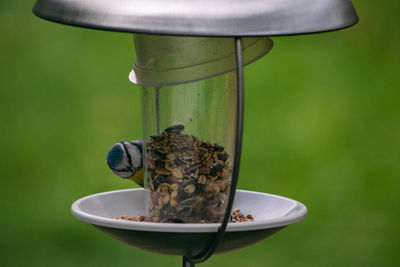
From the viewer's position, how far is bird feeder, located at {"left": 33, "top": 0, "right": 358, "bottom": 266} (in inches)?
36.3

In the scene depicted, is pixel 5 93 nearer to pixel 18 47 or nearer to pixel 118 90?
pixel 18 47

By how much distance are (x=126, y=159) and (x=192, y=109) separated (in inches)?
7.9

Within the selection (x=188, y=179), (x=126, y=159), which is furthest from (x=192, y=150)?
(x=126, y=159)

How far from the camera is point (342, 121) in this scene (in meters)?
3.52

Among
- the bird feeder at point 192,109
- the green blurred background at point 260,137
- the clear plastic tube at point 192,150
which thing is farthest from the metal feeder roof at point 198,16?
the green blurred background at point 260,137

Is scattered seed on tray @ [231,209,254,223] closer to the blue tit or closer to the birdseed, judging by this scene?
the birdseed

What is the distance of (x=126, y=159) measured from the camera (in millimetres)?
1346

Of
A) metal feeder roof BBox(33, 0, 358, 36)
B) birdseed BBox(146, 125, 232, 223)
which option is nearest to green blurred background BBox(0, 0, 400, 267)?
birdseed BBox(146, 125, 232, 223)

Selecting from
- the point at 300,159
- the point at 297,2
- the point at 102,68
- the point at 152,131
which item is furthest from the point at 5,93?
the point at 297,2

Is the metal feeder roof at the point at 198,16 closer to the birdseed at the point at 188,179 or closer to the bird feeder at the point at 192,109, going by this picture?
the bird feeder at the point at 192,109

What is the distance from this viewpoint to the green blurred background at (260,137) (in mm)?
3115

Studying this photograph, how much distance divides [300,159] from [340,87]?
56 cm

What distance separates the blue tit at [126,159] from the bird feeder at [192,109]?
32 millimetres

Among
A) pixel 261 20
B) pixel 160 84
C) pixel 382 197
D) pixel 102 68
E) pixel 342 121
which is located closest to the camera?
pixel 261 20
